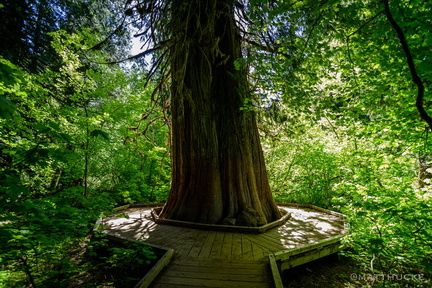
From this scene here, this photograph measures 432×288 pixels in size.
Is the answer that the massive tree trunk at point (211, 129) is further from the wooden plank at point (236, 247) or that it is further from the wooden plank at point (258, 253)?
the wooden plank at point (258, 253)

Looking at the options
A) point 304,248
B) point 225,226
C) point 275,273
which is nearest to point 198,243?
point 225,226

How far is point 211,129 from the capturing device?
14.8 ft

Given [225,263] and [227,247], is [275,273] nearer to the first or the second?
[225,263]

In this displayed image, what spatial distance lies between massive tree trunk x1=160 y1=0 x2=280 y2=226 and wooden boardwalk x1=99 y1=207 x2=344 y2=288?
0.53 meters

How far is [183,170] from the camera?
4754 mm

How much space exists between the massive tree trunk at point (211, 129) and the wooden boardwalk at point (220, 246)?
0.53 m

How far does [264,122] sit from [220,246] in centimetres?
426

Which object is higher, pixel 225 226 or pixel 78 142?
pixel 78 142

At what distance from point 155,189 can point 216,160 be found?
14.0ft

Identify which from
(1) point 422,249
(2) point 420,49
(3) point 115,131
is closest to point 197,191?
(1) point 422,249

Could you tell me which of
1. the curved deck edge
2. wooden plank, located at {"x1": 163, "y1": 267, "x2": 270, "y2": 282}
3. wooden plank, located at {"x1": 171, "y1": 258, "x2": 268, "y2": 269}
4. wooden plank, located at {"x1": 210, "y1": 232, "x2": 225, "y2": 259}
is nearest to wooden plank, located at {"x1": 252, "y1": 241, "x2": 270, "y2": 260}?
wooden plank, located at {"x1": 171, "y1": 258, "x2": 268, "y2": 269}

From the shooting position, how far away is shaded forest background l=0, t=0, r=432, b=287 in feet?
7.21

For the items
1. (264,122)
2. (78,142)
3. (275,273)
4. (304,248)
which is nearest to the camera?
(275,273)

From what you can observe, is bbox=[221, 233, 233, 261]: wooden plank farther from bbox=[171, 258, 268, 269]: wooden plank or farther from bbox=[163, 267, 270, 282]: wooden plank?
bbox=[163, 267, 270, 282]: wooden plank
